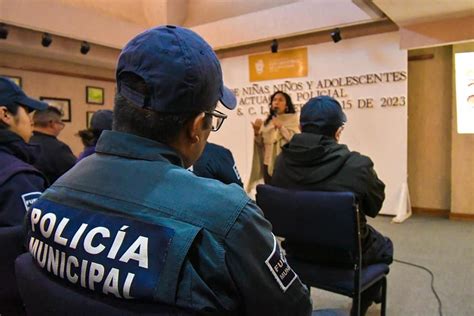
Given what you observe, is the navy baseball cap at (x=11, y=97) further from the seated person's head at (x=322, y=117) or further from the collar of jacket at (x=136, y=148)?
the seated person's head at (x=322, y=117)

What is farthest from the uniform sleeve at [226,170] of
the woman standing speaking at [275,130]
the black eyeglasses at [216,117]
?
the woman standing speaking at [275,130]

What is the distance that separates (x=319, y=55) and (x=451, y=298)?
3530mm

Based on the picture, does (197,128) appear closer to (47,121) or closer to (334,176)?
(334,176)

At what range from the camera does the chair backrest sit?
159 cm

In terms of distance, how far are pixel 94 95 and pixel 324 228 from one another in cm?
538

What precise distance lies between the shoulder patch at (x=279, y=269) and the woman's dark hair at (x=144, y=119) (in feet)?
0.96

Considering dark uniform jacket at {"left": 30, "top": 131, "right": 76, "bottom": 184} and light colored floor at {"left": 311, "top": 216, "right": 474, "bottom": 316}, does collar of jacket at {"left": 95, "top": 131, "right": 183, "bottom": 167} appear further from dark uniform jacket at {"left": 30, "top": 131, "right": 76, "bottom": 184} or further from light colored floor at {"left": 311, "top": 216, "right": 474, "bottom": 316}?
dark uniform jacket at {"left": 30, "top": 131, "right": 76, "bottom": 184}

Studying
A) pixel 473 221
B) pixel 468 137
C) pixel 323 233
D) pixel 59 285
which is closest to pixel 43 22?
pixel 323 233

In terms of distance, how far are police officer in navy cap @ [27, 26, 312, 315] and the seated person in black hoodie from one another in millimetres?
1110

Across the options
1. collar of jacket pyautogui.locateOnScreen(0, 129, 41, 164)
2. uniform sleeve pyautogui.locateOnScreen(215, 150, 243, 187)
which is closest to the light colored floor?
uniform sleeve pyautogui.locateOnScreen(215, 150, 243, 187)

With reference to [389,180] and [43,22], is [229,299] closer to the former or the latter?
[389,180]

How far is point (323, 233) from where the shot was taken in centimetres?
167

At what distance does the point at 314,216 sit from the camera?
5.48ft

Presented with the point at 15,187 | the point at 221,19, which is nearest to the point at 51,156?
the point at 15,187
